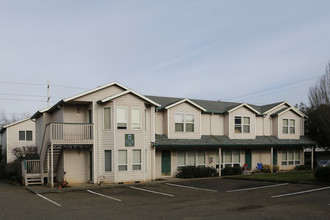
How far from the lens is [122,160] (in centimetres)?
2233

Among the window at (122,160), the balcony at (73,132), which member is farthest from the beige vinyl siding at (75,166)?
the window at (122,160)

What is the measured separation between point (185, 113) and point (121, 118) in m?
6.15

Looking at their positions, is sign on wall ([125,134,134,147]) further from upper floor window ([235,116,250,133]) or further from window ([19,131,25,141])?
window ([19,131,25,141])

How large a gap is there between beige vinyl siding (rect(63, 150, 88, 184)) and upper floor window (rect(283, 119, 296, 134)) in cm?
1959

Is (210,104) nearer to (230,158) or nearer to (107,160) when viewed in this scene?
(230,158)

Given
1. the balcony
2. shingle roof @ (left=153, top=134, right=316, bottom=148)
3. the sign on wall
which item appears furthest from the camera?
shingle roof @ (left=153, top=134, right=316, bottom=148)

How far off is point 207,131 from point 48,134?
13004mm

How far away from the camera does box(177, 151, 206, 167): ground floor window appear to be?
87.4 ft

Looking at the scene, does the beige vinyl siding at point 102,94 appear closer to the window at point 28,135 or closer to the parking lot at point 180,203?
the parking lot at point 180,203

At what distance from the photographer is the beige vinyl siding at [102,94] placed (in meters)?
22.0

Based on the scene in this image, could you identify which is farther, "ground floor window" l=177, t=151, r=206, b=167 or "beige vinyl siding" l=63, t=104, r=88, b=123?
"ground floor window" l=177, t=151, r=206, b=167

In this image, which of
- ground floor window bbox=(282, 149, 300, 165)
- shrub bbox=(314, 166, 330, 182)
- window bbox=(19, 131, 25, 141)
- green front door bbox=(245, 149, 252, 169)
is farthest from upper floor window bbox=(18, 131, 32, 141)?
shrub bbox=(314, 166, 330, 182)

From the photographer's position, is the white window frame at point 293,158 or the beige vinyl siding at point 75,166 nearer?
the beige vinyl siding at point 75,166

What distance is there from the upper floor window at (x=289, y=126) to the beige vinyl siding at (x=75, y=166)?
64.3 ft
